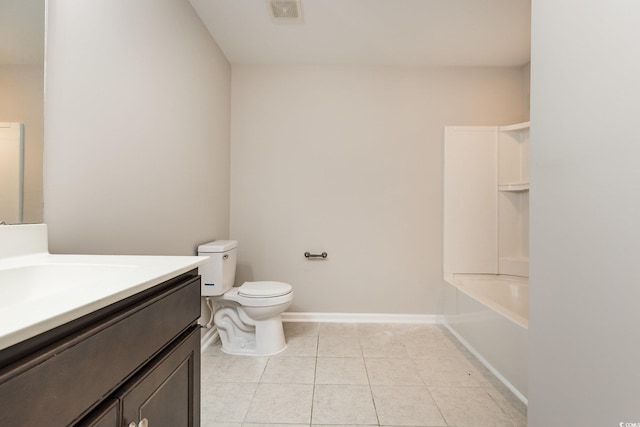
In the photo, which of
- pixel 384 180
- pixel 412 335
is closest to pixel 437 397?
→ pixel 412 335

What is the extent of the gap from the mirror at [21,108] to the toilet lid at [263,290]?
1299mm

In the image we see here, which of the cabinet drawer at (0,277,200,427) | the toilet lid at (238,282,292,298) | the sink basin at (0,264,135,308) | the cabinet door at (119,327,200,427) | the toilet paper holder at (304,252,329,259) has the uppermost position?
the sink basin at (0,264,135,308)

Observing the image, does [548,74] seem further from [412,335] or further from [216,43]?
[216,43]

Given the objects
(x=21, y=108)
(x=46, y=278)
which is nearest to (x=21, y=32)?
(x=21, y=108)

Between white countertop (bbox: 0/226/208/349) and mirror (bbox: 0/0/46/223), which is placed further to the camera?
mirror (bbox: 0/0/46/223)

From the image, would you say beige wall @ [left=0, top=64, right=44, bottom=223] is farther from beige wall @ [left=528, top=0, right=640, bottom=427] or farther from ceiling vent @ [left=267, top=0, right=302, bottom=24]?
beige wall @ [left=528, top=0, right=640, bottom=427]

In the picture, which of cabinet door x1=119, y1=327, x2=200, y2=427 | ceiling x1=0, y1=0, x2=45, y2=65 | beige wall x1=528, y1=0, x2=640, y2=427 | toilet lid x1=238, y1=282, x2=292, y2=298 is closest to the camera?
cabinet door x1=119, y1=327, x2=200, y2=427

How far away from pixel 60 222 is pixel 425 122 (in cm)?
275

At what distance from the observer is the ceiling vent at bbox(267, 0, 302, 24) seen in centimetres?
198

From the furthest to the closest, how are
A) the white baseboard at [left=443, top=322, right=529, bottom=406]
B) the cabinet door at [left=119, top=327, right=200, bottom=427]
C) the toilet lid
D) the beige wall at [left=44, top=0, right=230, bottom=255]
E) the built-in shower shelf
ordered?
the built-in shower shelf < the toilet lid < the white baseboard at [left=443, top=322, right=529, bottom=406] < the beige wall at [left=44, top=0, right=230, bottom=255] < the cabinet door at [left=119, top=327, right=200, bottom=427]

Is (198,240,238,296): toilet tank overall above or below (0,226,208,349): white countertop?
below

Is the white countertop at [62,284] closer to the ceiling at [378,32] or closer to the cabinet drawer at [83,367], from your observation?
the cabinet drawer at [83,367]

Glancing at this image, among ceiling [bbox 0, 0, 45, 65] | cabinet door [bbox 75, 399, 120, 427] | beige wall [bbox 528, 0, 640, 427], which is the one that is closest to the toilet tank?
ceiling [bbox 0, 0, 45, 65]

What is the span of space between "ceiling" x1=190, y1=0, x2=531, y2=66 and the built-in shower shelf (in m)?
1.14
